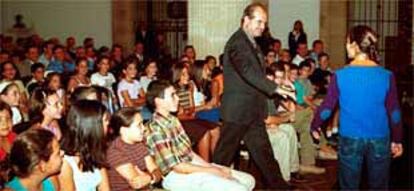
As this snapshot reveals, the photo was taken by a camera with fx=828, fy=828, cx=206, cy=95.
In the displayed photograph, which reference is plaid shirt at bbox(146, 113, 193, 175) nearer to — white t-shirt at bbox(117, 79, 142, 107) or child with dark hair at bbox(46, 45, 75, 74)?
white t-shirt at bbox(117, 79, 142, 107)

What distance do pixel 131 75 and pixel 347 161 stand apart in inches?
175

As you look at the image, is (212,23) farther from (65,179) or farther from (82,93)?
(65,179)

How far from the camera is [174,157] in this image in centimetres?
551

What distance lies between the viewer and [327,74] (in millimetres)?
10742

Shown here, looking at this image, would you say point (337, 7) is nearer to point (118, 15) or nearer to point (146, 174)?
point (118, 15)

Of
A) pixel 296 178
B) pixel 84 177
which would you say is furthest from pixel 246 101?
pixel 84 177

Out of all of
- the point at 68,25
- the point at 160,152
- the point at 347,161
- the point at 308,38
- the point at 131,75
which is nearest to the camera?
the point at 347,161

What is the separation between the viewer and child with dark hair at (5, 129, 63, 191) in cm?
418

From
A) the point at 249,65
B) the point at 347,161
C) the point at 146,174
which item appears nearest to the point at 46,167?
the point at 146,174

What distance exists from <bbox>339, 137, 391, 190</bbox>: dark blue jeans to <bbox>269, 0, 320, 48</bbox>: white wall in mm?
9820

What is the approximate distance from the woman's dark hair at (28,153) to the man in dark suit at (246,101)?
237cm

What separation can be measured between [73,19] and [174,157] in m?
11.4

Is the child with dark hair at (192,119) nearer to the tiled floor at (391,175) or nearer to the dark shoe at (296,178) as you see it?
the tiled floor at (391,175)

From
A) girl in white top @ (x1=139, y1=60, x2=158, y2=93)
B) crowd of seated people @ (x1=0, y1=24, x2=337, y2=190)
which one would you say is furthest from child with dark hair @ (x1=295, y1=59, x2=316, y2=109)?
girl in white top @ (x1=139, y1=60, x2=158, y2=93)
